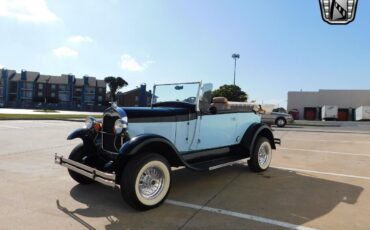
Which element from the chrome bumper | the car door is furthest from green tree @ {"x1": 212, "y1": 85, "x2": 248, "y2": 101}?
the chrome bumper

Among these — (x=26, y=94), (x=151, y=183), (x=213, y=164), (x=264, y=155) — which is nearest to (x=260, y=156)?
(x=264, y=155)

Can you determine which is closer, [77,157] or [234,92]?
[77,157]

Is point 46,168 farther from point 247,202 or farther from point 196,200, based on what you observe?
point 247,202

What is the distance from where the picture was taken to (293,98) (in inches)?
2442

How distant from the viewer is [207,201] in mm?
5137

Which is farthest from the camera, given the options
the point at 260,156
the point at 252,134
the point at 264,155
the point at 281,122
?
the point at 281,122

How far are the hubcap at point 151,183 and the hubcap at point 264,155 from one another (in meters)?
3.14

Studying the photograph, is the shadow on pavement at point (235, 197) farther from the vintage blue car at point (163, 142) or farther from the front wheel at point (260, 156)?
the vintage blue car at point (163, 142)

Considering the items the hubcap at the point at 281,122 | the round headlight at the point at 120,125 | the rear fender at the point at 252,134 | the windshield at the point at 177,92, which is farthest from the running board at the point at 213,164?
the hubcap at the point at 281,122

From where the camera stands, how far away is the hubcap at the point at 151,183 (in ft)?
15.6

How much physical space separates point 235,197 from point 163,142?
153 cm

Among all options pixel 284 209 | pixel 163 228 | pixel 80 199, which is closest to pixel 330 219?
pixel 284 209

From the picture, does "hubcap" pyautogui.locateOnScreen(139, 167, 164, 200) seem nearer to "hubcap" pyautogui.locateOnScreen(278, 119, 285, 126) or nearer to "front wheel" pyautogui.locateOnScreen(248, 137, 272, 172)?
"front wheel" pyautogui.locateOnScreen(248, 137, 272, 172)

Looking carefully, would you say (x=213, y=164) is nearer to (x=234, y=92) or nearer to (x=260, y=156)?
(x=260, y=156)
